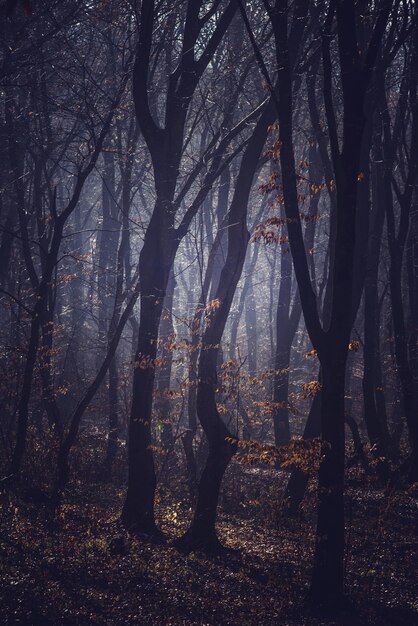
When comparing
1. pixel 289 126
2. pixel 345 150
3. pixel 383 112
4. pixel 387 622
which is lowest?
pixel 387 622

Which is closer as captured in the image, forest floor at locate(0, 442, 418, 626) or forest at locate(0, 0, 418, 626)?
forest floor at locate(0, 442, 418, 626)

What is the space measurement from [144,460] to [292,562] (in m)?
2.63

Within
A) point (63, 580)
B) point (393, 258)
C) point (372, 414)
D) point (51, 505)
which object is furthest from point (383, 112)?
point (63, 580)

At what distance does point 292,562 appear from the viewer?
9.59 metres

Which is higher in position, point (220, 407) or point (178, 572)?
point (220, 407)

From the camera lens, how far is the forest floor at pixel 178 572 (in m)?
7.16

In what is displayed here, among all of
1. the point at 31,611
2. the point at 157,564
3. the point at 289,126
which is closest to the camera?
the point at 31,611

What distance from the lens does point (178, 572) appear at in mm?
8484

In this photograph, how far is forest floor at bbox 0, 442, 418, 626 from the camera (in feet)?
23.5

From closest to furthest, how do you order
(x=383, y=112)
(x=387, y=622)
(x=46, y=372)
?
(x=387, y=622), (x=46, y=372), (x=383, y=112)

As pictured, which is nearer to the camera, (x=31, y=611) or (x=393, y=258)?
(x=31, y=611)

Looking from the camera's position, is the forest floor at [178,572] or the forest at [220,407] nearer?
the forest floor at [178,572]

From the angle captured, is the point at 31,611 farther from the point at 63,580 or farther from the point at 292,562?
the point at 292,562

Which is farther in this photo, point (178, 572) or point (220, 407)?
point (220, 407)
